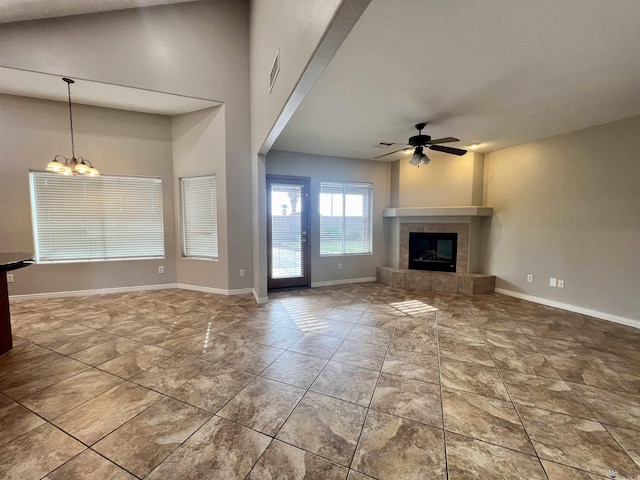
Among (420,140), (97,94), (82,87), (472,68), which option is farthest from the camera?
(97,94)

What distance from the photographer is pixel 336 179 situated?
5.51 meters

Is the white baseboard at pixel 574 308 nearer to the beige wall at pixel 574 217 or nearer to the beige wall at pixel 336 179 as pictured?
the beige wall at pixel 574 217

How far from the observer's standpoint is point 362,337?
10.1 ft

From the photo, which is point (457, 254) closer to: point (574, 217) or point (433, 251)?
point (433, 251)

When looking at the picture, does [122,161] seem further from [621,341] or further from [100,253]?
[621,341]

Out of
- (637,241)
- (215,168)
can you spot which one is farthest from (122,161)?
(637,241)

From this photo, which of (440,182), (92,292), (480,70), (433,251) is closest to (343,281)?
(433,251)

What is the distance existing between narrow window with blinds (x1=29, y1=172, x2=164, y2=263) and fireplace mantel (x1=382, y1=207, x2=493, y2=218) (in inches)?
188

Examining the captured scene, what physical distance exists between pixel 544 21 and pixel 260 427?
3.32 meters

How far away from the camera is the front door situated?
16.5 ft

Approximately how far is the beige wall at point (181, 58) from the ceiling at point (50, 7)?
84mm

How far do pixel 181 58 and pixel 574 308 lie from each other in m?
7.21

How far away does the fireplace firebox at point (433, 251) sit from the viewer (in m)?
5.40

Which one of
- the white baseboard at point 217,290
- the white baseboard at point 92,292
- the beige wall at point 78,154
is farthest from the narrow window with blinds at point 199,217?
the white baseboard at point 92,292
